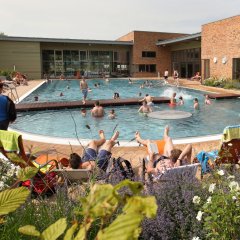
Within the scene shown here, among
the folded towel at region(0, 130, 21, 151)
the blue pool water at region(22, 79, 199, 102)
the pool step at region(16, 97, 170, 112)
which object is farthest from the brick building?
the folded towel at region(0, 130, 21, 151)

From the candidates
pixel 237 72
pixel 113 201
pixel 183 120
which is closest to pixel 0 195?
pixel 113 201

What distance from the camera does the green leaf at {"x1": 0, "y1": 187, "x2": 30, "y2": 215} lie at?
0.88m

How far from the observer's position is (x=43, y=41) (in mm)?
42750

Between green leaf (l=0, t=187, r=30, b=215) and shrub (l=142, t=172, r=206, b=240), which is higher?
green leaf (l=0, t=187, r=30, b=215)

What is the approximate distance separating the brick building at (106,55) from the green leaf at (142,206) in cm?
3758

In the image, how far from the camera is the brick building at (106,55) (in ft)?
138

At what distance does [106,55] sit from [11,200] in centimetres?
4767

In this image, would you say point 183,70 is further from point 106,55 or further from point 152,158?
point 152,158

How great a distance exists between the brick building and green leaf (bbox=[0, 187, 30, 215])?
123ft

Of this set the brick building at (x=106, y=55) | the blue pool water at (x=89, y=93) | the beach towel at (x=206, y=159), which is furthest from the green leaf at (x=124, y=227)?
the brick building at (x=106, y=55)

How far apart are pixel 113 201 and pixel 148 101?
17.6 meters

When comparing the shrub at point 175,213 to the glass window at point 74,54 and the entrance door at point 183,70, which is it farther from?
the glass window at point 74,54

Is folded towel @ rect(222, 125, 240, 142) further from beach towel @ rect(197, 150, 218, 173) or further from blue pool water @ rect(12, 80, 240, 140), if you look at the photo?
blue pool water @ rect(12, 80, 240, 140)

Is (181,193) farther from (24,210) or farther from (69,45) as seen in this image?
(69,45)
